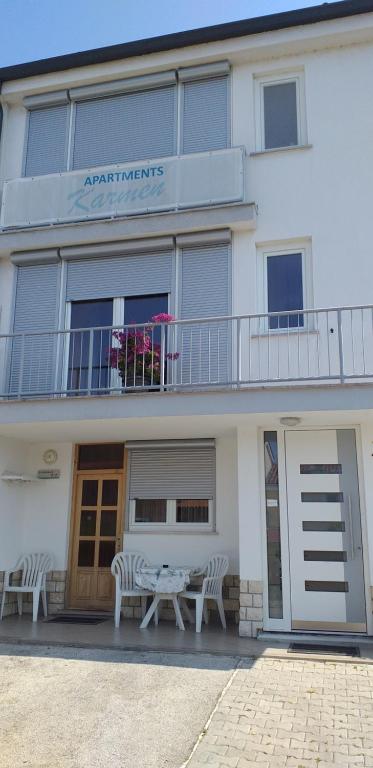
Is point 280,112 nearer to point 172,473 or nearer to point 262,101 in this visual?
point 262,101

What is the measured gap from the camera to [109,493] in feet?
33.8

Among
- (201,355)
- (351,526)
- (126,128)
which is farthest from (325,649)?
(126,128)

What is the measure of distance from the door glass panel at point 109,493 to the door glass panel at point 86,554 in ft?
2.28

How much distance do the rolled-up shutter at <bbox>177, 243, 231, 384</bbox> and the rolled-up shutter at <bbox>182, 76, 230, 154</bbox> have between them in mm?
1924

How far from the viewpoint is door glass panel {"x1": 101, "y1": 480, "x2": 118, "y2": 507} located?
1026 centimetres

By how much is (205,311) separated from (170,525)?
3451 millimetres

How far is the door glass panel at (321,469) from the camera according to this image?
847 cm

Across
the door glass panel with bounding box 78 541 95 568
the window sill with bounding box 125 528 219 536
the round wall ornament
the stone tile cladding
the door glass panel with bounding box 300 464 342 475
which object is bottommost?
the stone tile cladding

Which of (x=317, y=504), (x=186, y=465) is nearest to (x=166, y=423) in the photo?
(x=186, y=465)

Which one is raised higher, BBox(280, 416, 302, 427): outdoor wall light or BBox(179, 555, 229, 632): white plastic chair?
BBox(280, 416, 302, 427): outdoor wall light

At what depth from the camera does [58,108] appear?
37.1 feet

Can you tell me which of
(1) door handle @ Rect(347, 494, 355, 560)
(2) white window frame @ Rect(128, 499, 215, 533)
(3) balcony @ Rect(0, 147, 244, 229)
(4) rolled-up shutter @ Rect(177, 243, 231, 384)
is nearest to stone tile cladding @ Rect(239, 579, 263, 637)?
(1) door handle @ Rect(347, 494, 355, 560)

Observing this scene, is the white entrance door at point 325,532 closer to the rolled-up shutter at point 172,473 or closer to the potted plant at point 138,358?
the rolled-up shutter at point 172,473

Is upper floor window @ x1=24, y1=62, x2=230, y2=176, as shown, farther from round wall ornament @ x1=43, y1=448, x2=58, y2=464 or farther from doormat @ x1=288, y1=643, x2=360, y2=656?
doormat @ x1=288, y1=643, x2=360, y2=656
